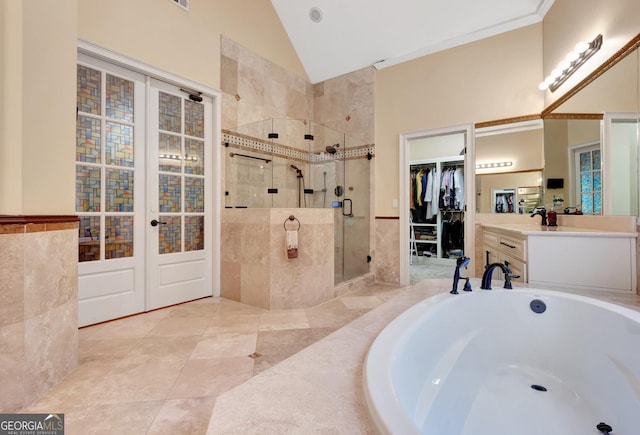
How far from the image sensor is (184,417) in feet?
4.23

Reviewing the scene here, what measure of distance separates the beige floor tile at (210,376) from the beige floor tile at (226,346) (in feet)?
0.21

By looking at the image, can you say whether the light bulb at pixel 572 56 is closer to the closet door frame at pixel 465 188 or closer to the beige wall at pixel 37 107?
the closet door frame at pixel 465 188

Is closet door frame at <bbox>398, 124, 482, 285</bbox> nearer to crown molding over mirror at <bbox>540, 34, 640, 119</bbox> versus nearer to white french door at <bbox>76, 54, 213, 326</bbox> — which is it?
crown molding over mirror at <bbox>540, 34, 640, 119</bbox>

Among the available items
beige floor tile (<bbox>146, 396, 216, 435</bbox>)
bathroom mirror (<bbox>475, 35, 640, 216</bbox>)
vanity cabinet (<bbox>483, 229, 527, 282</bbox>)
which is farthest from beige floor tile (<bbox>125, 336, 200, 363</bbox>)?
bathroom mirror (<bbox>475, 35, 640, 216</bbox>)

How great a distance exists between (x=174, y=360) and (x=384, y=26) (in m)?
3.95

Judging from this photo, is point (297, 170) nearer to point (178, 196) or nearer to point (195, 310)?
point (178, 196)

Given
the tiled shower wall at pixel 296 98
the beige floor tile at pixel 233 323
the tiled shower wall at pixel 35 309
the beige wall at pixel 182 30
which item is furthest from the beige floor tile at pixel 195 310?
the beige wall at pixel 182 30

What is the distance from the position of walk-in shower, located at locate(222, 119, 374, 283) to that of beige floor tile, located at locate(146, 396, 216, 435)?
1.78 m

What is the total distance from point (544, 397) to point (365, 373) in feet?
4.16

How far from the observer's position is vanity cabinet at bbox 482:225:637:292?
6.42 ft

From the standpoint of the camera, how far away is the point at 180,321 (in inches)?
95.7

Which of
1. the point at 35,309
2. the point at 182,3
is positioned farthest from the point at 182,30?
the point at 35,309

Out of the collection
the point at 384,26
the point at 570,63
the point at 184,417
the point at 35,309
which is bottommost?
the point at 184,417

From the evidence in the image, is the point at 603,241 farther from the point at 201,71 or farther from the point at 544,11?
the point at 201,71
